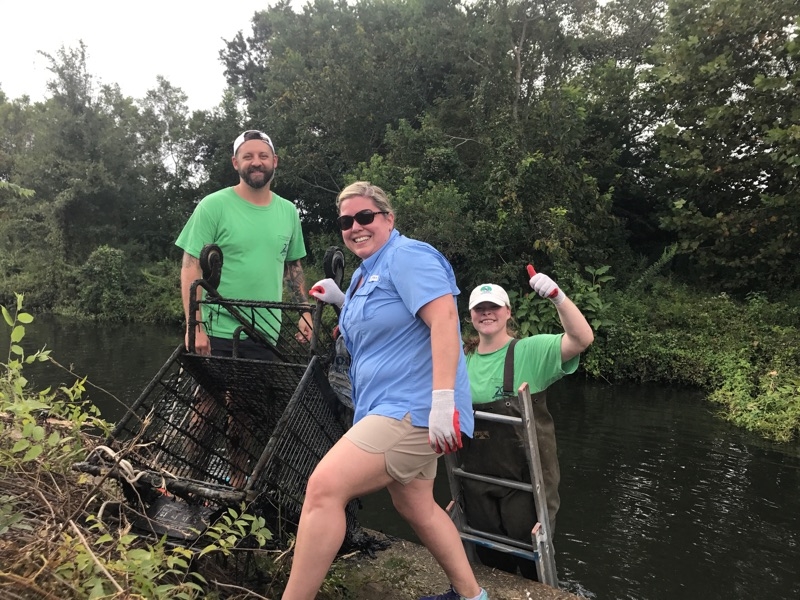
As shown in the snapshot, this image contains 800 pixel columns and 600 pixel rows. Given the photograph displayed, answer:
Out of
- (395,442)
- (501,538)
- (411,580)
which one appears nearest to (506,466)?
(501,538)

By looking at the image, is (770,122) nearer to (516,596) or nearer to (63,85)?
(516,596)

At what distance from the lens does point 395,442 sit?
183 centimetres

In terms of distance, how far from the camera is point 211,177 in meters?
24.5

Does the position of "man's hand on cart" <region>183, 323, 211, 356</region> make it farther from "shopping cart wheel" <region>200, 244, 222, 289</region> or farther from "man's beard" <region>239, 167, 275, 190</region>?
"man's beard" <region>239, 167, 275, 190</region>

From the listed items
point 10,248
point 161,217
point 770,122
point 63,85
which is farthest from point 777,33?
point 10,248

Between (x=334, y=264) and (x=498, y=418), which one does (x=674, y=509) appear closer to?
(x=498, y=418)

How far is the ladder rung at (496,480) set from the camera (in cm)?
261

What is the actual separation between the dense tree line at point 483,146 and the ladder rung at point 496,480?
10.2m

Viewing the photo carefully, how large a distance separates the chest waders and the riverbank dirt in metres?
0.25

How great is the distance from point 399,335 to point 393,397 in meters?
0.22

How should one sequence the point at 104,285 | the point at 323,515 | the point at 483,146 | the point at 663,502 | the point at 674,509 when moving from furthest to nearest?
1. the point at 104,285
2. the point at 483,146
3. the point at 663,502
4. the point at 674,509
5. the point at 323,515

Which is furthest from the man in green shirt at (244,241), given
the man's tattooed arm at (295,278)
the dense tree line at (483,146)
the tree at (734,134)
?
the tree at (734,134)

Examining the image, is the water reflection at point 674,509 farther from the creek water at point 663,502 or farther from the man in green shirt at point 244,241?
the man in green shirt at point 244,241

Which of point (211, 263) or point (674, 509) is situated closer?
point (211, 263)
